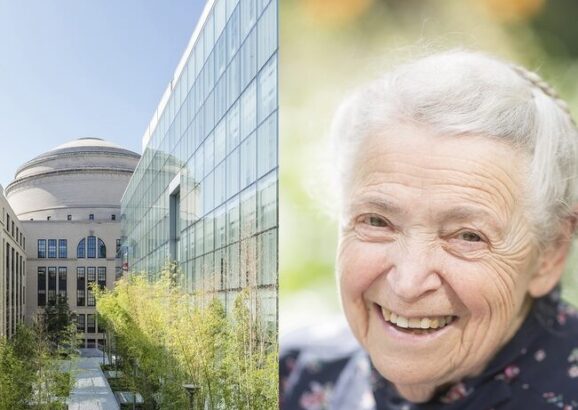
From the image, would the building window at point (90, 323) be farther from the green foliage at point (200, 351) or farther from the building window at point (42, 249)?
the green foliage at point (200, 351)

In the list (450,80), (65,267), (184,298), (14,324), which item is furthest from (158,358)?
(65,267)

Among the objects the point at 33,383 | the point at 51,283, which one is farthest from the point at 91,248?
the point at 33,383

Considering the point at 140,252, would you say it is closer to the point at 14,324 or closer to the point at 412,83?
the point at 14,324

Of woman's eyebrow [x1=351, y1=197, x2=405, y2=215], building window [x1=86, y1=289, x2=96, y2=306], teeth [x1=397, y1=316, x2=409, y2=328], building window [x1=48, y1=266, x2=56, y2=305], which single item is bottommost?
building window [x1=86, y1=289, x2=96, y2=306]

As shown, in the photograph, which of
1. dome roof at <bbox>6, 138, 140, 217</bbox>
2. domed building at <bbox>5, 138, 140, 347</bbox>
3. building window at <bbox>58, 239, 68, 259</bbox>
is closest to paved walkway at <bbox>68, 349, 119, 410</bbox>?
domed building at <bbox>5, 138, 140, 347</bbox>

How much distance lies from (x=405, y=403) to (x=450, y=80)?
219 centimetres

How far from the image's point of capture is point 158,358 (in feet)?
42.1

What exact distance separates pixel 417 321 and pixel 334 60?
74.2 inches

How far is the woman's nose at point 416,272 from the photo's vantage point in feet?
14.4

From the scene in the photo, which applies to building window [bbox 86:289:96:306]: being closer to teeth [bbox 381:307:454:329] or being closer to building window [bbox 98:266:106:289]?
building window [bbox 98:266:106:289]

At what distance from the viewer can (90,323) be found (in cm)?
3625

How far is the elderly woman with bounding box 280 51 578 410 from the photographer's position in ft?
14.3

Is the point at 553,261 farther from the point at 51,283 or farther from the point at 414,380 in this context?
the point at 51,283

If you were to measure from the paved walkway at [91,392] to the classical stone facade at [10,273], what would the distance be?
2.75 m
